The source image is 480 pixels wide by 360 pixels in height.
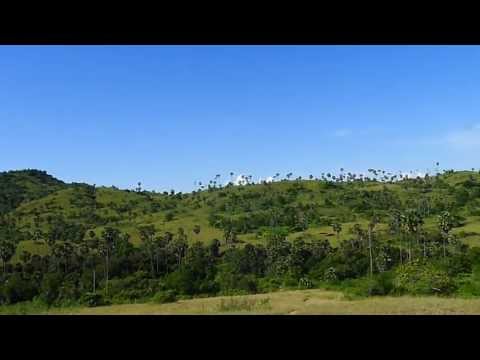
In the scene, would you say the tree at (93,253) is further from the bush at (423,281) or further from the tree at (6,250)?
the bush at (423,281)

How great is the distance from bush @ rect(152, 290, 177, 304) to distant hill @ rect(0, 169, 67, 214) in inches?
1583

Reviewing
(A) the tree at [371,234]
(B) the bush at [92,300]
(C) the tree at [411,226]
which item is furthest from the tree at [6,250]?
(C) the tree at [411,226]

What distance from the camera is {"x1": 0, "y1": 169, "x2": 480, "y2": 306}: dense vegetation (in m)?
28.0

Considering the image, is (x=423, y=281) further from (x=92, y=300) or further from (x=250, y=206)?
(x=250, y=206)

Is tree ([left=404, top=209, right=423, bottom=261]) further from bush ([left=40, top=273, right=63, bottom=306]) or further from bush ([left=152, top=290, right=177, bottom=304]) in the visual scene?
bush ([left=40, top=273, right=63, bottom=306])

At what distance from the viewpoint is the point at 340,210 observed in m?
60.7

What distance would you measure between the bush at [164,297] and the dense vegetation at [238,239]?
0.10 meters

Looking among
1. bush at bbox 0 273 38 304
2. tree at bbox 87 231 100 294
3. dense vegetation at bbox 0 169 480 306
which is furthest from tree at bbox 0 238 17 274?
bush at bbox 0 273 38 304

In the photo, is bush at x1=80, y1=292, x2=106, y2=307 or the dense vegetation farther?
the dense vegetation

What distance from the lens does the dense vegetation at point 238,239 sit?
28.0m
